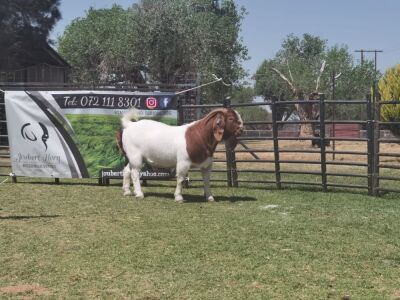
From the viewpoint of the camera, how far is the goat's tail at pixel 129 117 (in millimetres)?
11211

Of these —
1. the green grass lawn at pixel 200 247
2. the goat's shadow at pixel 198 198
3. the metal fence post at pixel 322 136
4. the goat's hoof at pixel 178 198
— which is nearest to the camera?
the green grass lawn at pixel 200 247

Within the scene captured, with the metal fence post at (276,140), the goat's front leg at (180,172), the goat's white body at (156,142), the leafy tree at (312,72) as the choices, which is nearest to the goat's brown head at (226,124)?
the goat's white body at (156,142)

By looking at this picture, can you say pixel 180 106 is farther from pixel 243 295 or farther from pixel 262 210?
pixel 243 295

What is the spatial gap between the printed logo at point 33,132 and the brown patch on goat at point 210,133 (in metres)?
3.97

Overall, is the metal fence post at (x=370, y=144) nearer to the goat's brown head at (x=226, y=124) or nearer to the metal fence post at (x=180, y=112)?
the goat's brown head at (x=226, y=124)

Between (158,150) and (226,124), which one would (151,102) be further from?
(226,124)

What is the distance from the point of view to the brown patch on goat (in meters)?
10.0

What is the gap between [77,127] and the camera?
12.6 m

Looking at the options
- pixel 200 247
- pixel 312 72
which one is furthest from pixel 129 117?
pixel 312 72

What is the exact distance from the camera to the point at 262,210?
9.18 m

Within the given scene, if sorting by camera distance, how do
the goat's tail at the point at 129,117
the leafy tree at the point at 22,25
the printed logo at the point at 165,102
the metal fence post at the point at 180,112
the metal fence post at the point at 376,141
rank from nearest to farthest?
the metal fence post at the point at 376,141
the goat's tail at the point at 129,117
the printed logo at the point at 165,102
the metal fence post at the point at 180,112
the leafy tree at the point at 22,25

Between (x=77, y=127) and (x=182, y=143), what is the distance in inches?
136

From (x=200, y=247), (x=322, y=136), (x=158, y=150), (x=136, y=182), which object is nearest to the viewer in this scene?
(x=200, y=247)

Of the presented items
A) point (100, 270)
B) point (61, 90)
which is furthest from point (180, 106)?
point (100, 270)
